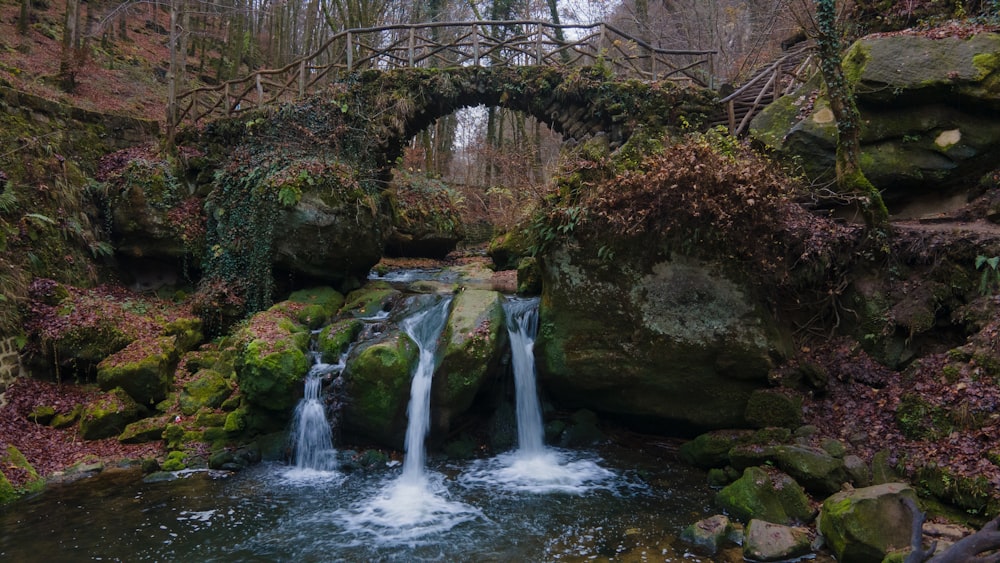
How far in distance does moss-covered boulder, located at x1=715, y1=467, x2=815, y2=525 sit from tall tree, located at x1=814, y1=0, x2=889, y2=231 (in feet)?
13.2

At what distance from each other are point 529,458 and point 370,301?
190 inches

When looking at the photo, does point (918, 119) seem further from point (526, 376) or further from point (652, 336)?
point (526, 376)

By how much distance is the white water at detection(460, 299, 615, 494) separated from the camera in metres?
7.40

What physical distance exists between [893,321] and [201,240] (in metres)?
13.6

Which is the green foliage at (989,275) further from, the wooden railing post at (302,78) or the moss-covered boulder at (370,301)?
the wooden railing post at (302,78)

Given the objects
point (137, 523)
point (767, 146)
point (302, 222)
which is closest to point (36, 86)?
point (302, 222)

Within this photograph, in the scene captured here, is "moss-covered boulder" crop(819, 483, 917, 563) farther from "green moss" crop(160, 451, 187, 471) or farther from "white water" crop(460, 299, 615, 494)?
"green moss" crop(160, 451, 187, 471)

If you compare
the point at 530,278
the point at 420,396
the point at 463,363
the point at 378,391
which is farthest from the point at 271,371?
the point at 530,278

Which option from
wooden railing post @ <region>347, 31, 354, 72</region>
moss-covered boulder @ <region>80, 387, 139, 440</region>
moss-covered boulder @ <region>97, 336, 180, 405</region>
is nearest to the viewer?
moss-covered boulder @ <region>80, 387, 139, 440</region>

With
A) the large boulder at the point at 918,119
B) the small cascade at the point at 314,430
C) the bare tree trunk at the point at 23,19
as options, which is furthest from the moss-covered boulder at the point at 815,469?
the bare tree trunk at the point at 23,19

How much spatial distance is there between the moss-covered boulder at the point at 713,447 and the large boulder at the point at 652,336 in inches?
9.5

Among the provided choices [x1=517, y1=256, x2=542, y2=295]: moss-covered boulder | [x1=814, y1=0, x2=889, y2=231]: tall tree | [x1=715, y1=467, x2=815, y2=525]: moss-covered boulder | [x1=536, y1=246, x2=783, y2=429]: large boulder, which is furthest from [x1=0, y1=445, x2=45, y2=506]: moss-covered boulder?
[x1=814, y1=0, x2=889, y2=231]: tall tree

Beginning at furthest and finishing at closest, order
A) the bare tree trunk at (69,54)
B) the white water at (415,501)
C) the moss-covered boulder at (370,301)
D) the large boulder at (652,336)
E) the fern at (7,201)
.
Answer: the bare tree trunk at (69,54), the moss-covered boulder at (370,301), the fern at (7,201), the large boulder at (652,336), the white water at (415,501)

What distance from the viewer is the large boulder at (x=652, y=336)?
25.0ft
